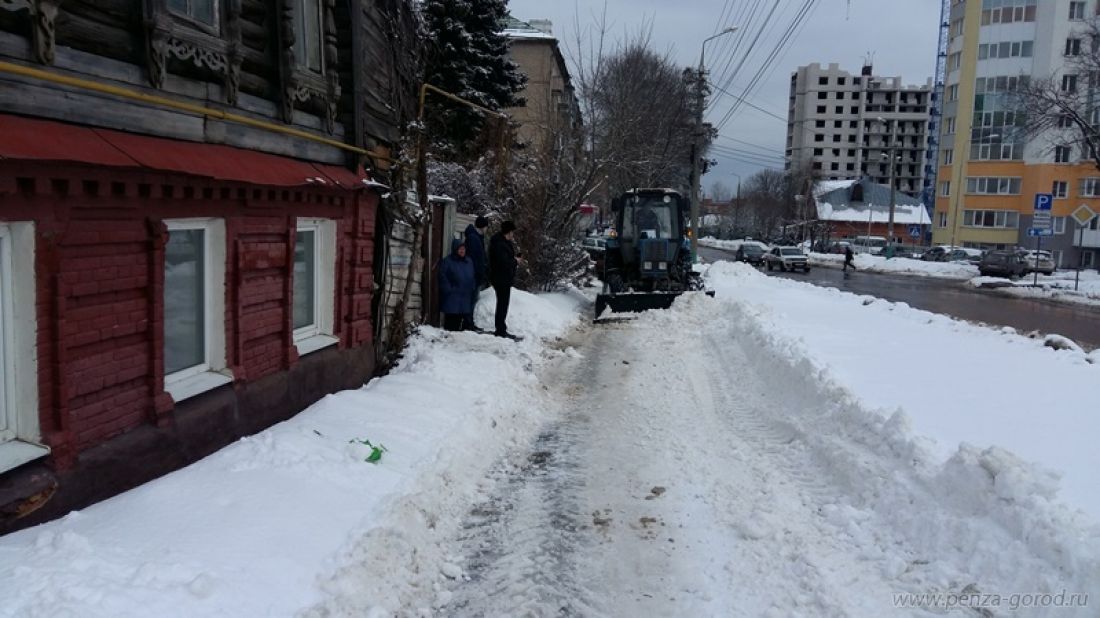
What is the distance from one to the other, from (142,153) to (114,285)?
81 centimetres

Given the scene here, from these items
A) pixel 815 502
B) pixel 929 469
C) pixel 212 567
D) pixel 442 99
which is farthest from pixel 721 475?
pixel 442 99

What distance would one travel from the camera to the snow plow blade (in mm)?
16578

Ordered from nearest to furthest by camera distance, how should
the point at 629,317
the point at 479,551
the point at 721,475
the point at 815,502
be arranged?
the point at 479,551 → the point at 815,502 → the point at 721,475 → the point at 629,317

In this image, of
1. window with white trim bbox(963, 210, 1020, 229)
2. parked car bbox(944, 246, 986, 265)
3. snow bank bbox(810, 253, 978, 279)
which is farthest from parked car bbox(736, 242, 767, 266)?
window with white trim bbox(963, 210, 1020, 229)

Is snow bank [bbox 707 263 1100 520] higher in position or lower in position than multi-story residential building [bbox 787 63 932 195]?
lower

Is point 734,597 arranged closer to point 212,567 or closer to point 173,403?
point 212,567

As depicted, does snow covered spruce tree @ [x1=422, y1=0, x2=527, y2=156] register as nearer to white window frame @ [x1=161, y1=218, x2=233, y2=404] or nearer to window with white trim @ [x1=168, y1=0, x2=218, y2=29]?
window with white trim @ [x1=168, y1=0, x2=218, y2=29]

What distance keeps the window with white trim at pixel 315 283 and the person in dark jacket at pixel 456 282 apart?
2.94m

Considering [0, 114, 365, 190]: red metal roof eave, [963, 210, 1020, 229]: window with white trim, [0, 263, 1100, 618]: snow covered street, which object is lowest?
[0, 263, 1100, 618]: snow covered street

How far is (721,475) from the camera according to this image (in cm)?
611

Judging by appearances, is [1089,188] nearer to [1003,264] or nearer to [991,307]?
[1003,264]

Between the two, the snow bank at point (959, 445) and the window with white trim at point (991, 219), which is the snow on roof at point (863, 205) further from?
the snow bank at point (959, 445)

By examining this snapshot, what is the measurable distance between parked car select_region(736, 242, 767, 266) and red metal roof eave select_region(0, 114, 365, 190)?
40208mm

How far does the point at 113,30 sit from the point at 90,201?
3.94ft
